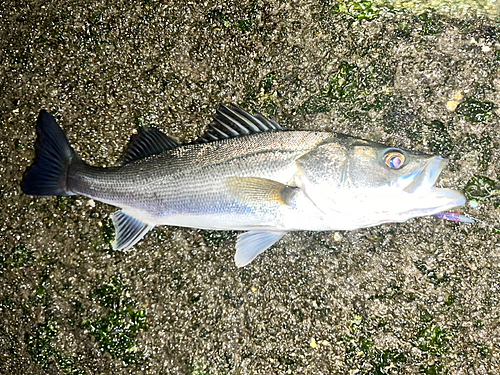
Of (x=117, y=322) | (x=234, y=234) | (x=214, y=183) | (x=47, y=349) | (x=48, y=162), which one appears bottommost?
(x=47, y=349)

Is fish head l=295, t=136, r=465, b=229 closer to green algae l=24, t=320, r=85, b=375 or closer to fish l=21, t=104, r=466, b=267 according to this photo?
fish l=21, t=104, r=466, b=267

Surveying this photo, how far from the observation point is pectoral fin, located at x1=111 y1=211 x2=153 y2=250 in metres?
2.48

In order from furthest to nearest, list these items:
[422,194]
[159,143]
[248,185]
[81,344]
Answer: [81,344], [159,143], [248,185], [422,194]

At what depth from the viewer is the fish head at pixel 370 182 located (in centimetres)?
195

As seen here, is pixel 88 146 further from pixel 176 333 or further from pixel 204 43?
pixel 176 333

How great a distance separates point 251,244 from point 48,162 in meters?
1.66

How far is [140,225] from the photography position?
2.47 m

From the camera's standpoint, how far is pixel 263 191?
2135 mm

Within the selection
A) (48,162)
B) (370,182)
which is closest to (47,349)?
(48,162)

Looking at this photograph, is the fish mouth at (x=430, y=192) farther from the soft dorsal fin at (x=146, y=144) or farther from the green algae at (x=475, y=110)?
the soft dorsal fin at (x=146, y=144)

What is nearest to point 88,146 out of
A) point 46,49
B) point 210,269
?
point 46,49

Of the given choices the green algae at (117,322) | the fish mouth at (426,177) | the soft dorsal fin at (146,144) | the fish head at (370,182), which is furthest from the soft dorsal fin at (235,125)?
the green algae at (117,322)

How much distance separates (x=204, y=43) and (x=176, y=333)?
2.33 meters

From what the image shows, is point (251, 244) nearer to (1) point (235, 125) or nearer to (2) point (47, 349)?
(1) point (235, 125)
